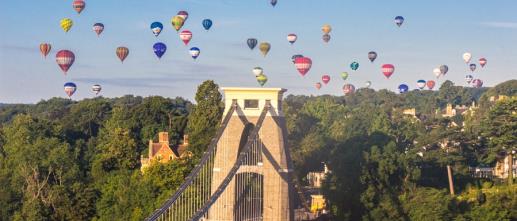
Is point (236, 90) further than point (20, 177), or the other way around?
point (20, 177)

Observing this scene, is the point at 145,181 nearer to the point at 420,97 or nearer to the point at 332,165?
the point at 332,165

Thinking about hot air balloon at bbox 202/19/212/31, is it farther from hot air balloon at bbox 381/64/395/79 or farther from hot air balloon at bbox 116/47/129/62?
hot air balloon at bbox 381/64/395/79

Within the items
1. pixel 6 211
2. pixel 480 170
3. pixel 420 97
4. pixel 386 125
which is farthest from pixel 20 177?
pixel 420 97

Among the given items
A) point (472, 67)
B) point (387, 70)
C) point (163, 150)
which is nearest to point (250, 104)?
point (163, 150)

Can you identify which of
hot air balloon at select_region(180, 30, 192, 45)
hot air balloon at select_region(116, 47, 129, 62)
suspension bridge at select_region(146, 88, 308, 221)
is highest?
hot air balloon at select_region(180, 30, 192, 45)

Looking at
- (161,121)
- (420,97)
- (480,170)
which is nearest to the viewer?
(480,170)

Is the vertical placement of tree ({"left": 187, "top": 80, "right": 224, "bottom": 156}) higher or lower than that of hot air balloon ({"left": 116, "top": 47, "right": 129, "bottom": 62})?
lower

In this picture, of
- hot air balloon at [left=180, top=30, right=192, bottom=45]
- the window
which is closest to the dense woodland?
hot air balloon at [left=180, top=30, right=192, bottom=45]
